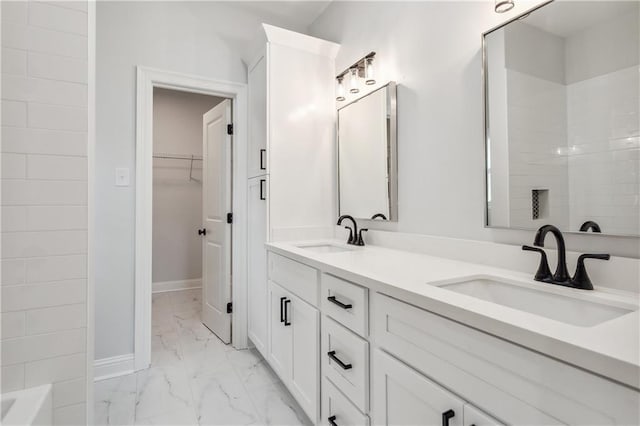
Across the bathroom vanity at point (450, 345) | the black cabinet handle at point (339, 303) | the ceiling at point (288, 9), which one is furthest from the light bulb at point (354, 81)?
the black cabinet handle at point (339, 303)

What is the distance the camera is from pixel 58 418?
3.87 feet

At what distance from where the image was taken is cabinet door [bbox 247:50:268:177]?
224 centimetres

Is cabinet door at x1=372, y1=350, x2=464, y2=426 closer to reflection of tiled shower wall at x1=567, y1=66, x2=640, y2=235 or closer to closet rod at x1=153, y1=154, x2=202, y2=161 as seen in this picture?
reflection of tiled shower wall at x1=567, y1=66, x2=640, y2=235

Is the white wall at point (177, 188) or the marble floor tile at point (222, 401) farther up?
the white wall at point (177, 188)

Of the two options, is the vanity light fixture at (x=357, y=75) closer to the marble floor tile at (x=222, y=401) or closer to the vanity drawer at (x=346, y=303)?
the vanity drawer at (x=346, y=303)

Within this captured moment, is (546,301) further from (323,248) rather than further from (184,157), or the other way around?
(184,157)

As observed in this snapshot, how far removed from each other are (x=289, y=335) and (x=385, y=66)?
64.0 inches

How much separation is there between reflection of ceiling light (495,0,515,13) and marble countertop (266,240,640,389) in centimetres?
98

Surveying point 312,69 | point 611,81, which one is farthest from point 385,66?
point 611,81

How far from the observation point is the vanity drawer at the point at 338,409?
1.17 m

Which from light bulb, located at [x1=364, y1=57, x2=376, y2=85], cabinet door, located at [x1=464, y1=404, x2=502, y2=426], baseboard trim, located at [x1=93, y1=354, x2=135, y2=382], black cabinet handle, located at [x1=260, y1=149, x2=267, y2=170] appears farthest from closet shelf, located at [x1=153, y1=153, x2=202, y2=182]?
cabinet door, located at [x1=464, y1=404, x2=502, y2=426]

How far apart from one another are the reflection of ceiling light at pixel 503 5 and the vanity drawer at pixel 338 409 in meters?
1.56

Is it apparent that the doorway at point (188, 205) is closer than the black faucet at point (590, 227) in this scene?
No

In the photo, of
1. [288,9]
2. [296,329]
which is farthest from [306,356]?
[288,9]
